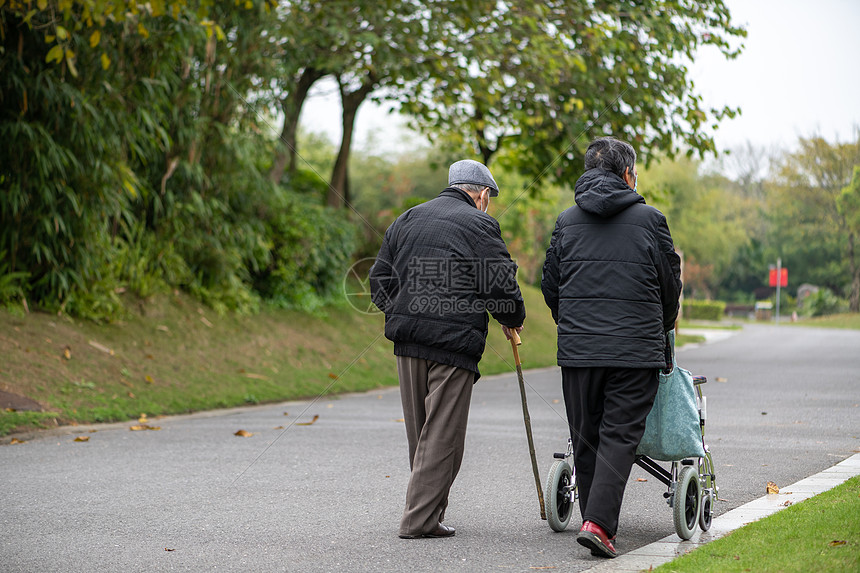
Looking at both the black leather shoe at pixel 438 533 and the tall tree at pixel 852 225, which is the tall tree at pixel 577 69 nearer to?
the black leather shoe at pixel 438 533

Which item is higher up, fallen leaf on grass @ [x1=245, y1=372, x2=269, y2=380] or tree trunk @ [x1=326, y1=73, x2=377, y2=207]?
tree trunk @ [x1=326, y1=73, x2=377, y2=207]

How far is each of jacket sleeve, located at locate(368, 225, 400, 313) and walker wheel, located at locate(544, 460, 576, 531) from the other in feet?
4.01

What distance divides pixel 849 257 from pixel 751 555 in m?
59.6

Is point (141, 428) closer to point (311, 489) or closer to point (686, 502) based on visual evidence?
point (311, 489)

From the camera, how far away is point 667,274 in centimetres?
434

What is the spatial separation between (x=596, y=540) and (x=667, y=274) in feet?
4.22

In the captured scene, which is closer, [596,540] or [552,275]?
[596,540]

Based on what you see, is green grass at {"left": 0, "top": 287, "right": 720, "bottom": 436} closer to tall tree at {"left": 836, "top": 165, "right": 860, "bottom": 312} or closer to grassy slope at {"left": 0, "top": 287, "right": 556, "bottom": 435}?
grassy slope at {"left": 0, "top": 287, "right": 556, "bottom": 435}

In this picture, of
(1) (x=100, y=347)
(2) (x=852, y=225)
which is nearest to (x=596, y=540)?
(1) (x=100, y=347)

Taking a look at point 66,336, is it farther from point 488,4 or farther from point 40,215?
point 488,4

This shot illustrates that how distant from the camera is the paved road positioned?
4277 millimetres

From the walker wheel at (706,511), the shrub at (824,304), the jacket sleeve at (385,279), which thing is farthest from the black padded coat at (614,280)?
the shrub at (824,304)

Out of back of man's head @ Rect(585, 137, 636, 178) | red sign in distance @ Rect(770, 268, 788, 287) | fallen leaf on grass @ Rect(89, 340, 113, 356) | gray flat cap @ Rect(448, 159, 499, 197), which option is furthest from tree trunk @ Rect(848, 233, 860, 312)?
back of man's head @ Rect(585, 137, 636, 178)

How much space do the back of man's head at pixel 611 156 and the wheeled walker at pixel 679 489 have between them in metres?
1.14
